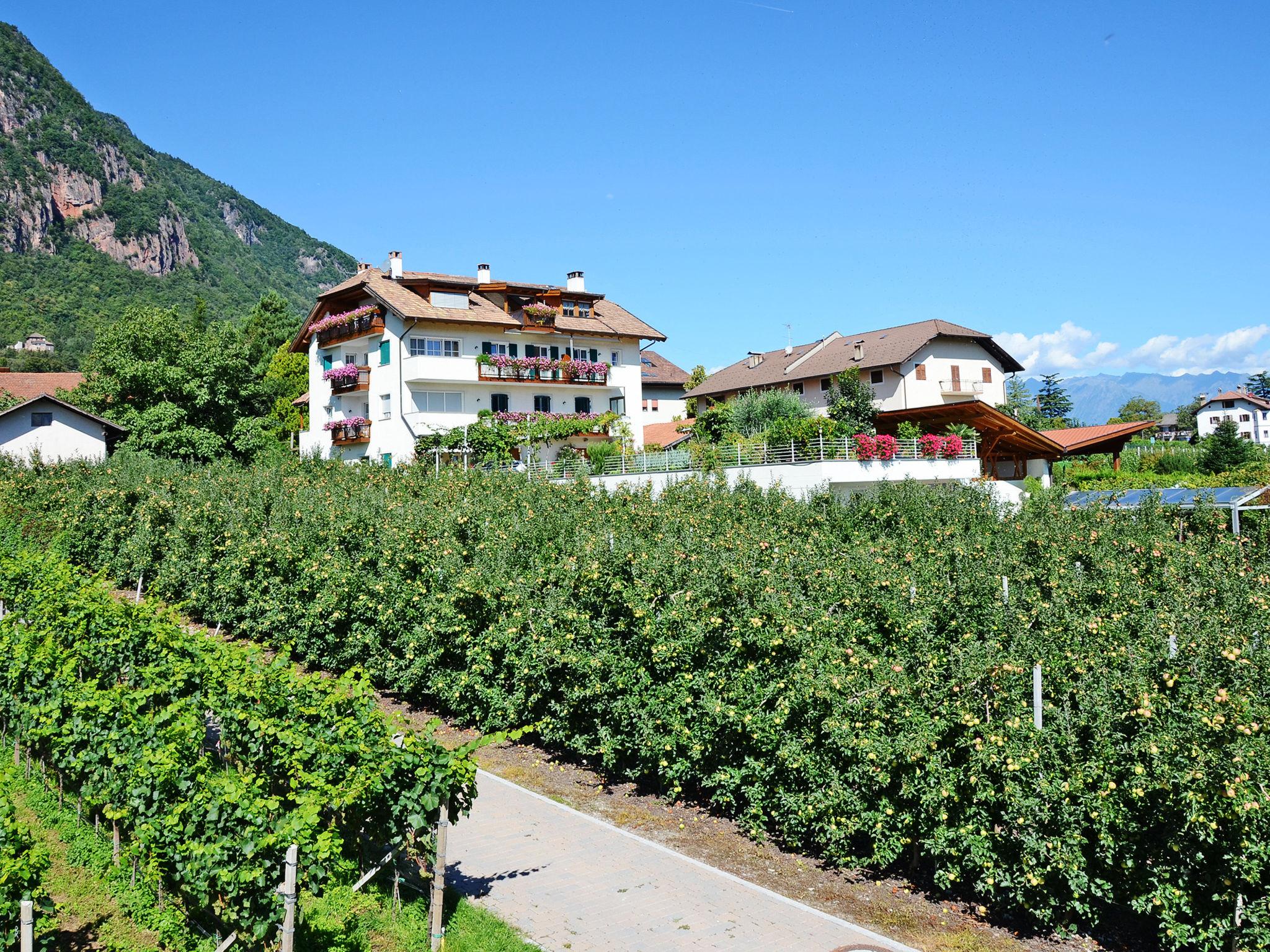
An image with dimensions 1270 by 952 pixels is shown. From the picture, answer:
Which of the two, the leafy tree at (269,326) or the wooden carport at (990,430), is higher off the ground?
the leafy tree at (269,326)

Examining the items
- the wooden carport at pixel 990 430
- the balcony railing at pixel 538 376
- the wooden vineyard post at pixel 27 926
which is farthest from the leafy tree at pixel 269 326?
the wooden vineyard post at pixel 27 926

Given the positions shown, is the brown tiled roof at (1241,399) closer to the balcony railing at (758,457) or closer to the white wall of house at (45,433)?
the balcony railing at (758,457)

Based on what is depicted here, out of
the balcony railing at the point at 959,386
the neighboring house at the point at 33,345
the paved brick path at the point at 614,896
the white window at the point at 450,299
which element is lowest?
the paved brick path at the point at 614,896

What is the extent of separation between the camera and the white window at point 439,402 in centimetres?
4541

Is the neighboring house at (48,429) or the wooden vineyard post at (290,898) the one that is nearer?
the wooden vineyard post at (290,898)

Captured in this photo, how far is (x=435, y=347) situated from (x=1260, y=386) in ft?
487

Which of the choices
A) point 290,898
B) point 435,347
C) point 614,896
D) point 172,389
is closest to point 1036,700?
point 614,896

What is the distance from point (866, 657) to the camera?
9086 millimetres

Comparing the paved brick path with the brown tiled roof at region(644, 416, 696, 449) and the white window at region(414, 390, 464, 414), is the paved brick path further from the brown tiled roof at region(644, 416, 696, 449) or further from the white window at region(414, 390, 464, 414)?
the brown tiled roof at region(644, 416, 696, 449)

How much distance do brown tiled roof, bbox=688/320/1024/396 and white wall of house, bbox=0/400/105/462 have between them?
3467 cm

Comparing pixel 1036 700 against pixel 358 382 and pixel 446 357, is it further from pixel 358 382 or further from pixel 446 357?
pixel 358 382

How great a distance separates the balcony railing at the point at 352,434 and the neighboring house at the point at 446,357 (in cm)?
6

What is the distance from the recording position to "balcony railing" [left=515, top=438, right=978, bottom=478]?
31078 mm

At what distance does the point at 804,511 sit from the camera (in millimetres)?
19625
